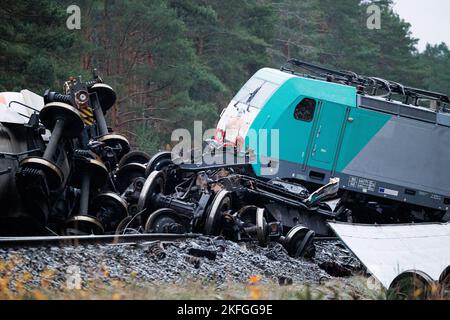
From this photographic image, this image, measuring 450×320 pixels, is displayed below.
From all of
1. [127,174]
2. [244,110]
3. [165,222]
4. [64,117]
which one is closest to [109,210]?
[165,222]

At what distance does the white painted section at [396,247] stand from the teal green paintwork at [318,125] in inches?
180

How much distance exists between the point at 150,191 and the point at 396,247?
3.89 m

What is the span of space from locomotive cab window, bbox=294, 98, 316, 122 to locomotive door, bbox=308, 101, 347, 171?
145 mm

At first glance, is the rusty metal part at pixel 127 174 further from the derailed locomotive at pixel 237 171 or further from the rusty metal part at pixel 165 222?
the rusty metal part at pixel 165 222

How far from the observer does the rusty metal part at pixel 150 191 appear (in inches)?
447

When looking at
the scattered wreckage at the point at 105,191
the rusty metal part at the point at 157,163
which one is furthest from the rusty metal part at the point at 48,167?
the rusty metal part at the point at 157,163

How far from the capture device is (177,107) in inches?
1148

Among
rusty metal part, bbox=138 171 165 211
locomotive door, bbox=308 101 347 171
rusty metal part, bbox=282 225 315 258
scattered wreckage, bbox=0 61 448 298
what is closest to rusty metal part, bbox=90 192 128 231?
scattered wreckage, bbox=0 61 448 298

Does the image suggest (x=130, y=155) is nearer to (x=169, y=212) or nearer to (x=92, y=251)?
(x=169, y=212)

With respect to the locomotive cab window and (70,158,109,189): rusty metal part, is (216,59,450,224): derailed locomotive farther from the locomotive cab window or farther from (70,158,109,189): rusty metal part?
(70,158,109,189): rusty metal part

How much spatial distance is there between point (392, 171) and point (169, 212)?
6621 mm

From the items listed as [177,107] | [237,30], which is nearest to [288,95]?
[177,107]
